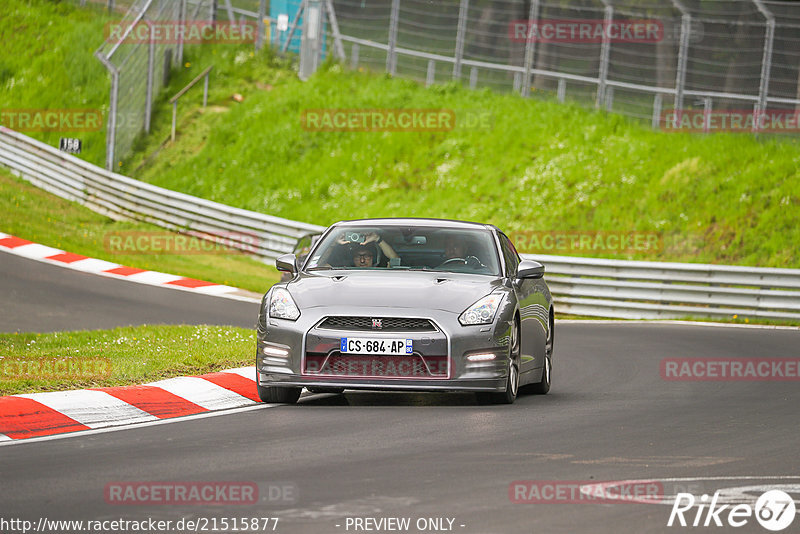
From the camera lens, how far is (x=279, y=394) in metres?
10.5

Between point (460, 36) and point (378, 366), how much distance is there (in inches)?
946

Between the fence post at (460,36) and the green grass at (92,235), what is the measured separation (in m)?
8.22

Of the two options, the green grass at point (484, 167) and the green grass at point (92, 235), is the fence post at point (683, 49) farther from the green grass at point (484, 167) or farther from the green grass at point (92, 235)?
the green grass at point (92, 235)

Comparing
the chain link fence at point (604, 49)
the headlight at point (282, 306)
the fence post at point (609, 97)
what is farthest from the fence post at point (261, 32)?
the headlight at point (282, 306)

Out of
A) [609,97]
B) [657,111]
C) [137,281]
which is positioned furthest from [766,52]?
[137,281]

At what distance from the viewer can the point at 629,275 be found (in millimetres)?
23219

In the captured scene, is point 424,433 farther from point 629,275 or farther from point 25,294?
point 629,275

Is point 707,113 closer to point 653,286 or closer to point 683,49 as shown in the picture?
Answer: point 683,49

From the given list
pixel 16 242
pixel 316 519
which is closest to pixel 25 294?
pixel 16 242

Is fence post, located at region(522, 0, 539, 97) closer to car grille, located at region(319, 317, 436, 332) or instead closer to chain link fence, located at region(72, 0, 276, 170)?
chain link fence, located at region(72, 0, 276, 170)

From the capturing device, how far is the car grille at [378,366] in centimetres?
981

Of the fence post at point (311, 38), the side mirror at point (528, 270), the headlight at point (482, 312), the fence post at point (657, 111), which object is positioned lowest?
the headlight at point (482, 312)

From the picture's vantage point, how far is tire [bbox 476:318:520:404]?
408 inches

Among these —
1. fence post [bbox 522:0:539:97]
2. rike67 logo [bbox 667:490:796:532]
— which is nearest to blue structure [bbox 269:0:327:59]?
fence post [bbox 522:0:539:97]
